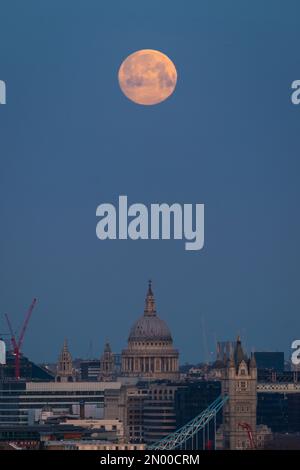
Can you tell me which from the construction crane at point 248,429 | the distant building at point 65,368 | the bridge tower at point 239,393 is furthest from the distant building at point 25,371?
the construction crane at point 248,429

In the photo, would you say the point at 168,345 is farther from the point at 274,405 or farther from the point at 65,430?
the point at 65,430

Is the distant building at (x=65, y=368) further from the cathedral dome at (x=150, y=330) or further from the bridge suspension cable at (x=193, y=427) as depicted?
the bridge suspension cable at (x=193, y=427)

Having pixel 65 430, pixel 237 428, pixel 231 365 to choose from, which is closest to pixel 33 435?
pixel 65 430

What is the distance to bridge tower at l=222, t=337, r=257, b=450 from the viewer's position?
13488 centimetres

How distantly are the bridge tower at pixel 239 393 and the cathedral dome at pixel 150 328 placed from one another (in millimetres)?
32658

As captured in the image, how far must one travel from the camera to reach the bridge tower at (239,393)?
134875 mm

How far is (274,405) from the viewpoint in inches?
5901

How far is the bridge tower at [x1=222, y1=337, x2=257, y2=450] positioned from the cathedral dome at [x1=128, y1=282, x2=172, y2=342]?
32.7 m

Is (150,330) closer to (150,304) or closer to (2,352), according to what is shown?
(150,304)

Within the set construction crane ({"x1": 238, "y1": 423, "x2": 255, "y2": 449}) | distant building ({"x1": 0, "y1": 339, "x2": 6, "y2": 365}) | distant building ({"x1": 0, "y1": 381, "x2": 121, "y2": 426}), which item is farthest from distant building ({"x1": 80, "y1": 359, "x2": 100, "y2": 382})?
construction crane ({"x1": 238, "y1": 423, "x2": 255, "y2": 449})

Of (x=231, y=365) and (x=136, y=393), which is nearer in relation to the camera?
(x=231, y=365)

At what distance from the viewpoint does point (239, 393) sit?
470 ft
